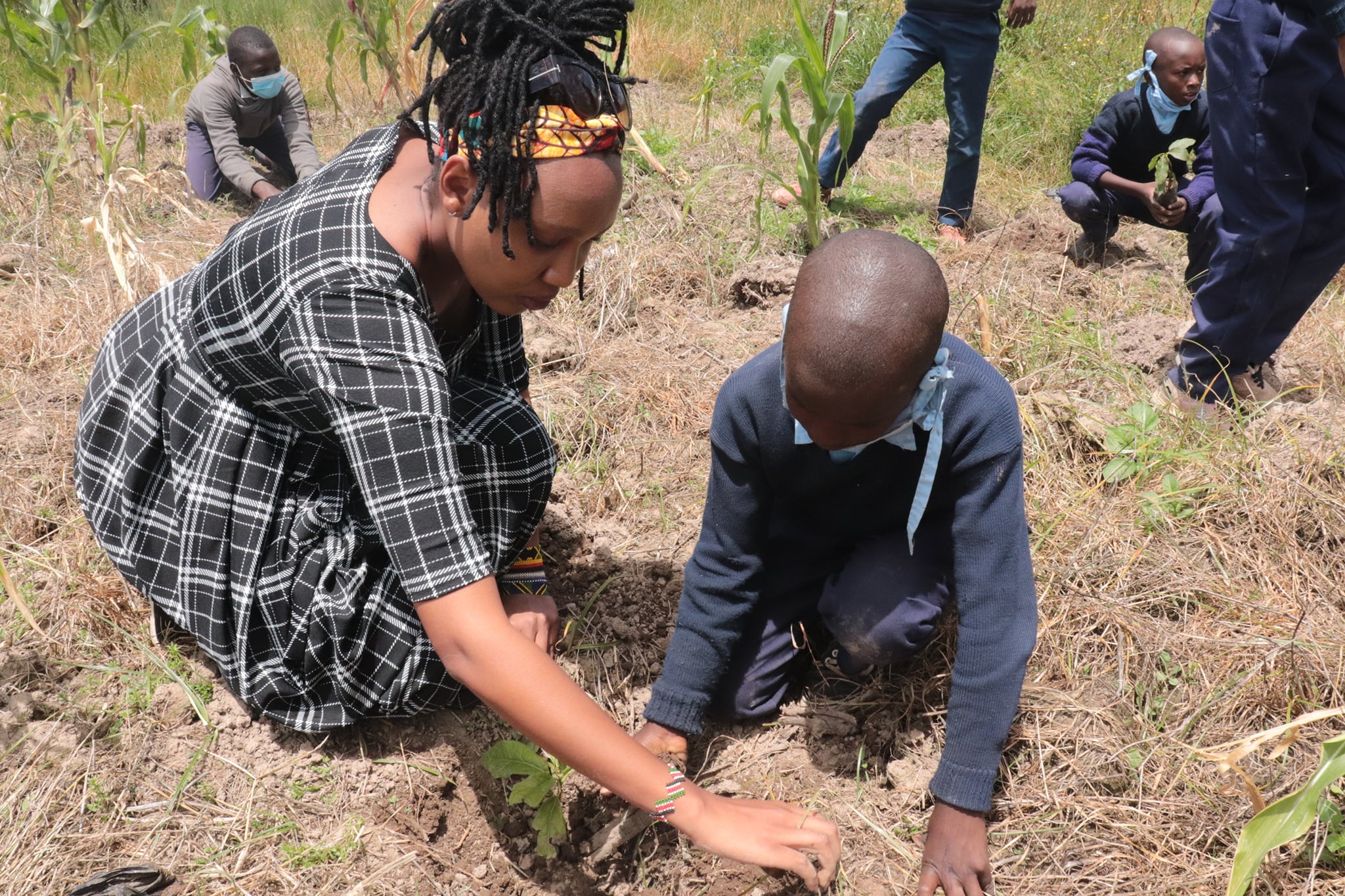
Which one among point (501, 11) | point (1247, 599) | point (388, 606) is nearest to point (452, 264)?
point (501, 11)

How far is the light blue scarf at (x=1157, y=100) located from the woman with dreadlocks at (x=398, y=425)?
269cm

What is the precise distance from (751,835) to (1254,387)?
2068 millimetres

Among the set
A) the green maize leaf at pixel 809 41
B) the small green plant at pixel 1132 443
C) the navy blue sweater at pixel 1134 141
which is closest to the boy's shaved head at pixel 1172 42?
the navy blue sweater at pixel 1134 141

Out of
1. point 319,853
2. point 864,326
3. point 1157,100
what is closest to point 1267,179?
point 1157,100

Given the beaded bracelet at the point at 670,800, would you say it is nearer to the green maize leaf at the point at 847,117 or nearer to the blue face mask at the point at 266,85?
the green maize leaf at the point at 847,117

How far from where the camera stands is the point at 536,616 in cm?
176

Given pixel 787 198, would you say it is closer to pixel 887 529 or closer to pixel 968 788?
pixel 887 529

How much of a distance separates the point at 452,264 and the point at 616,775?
0.80 metres

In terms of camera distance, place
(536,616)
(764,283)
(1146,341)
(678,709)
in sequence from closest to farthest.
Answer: (678,709), (536,616), (1146,341), (764,283)

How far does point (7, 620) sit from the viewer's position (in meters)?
1.87

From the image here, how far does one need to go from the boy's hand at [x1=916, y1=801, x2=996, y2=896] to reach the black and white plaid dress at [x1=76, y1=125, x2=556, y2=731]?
796 mm

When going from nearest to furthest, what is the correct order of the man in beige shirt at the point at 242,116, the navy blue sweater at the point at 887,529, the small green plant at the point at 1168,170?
the navy blue sweater at the point at 887,529 < the small green plant at the point at 1168,170 < the man in beige shirt at the point at 242,116

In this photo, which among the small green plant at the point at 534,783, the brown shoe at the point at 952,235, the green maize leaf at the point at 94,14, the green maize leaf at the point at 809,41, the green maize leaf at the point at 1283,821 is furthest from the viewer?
the brown shoe at the point at 952,235

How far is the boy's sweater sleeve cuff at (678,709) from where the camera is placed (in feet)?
5.39
